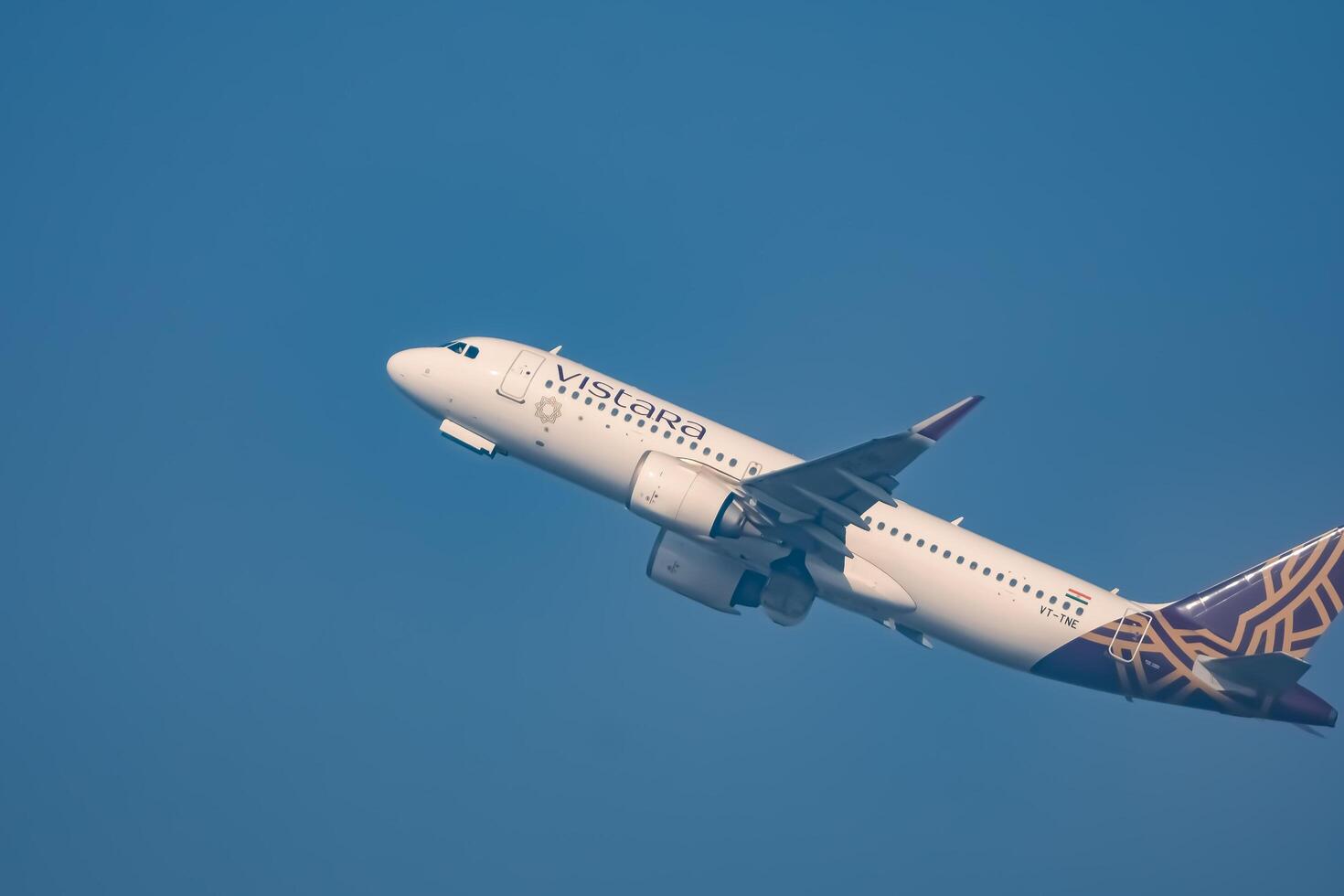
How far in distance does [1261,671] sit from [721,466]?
1606cm

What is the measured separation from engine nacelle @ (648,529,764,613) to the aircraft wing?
3206 millimetres

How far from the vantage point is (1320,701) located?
129 ft

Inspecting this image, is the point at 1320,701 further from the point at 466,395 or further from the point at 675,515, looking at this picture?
the point at 466,395

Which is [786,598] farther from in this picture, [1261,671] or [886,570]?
[1261,671]

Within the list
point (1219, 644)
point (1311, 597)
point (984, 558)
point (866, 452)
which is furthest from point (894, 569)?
point (1311, 597)

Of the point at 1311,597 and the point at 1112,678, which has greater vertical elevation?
the point at 1311,597

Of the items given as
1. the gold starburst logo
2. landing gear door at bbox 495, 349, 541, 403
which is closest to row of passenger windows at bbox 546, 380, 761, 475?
the gold starburst logo

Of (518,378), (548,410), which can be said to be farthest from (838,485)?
(518,378)

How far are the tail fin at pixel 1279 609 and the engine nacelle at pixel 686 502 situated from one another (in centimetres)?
1320

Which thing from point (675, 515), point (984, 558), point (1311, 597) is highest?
point (1311, 597)

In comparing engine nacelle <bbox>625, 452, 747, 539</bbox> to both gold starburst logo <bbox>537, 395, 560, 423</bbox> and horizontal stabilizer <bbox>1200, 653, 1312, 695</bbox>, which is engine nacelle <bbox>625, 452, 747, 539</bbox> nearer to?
gold starburst logo <bbox>537, 395, 560, 423</bbox>

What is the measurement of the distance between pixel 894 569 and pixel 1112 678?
23.0 feet

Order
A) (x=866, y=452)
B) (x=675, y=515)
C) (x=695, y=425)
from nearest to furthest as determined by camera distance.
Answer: (x=866, y=452) → (x=675, y=515) → (x=695, y=425)

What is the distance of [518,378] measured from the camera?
4428 centimetres
